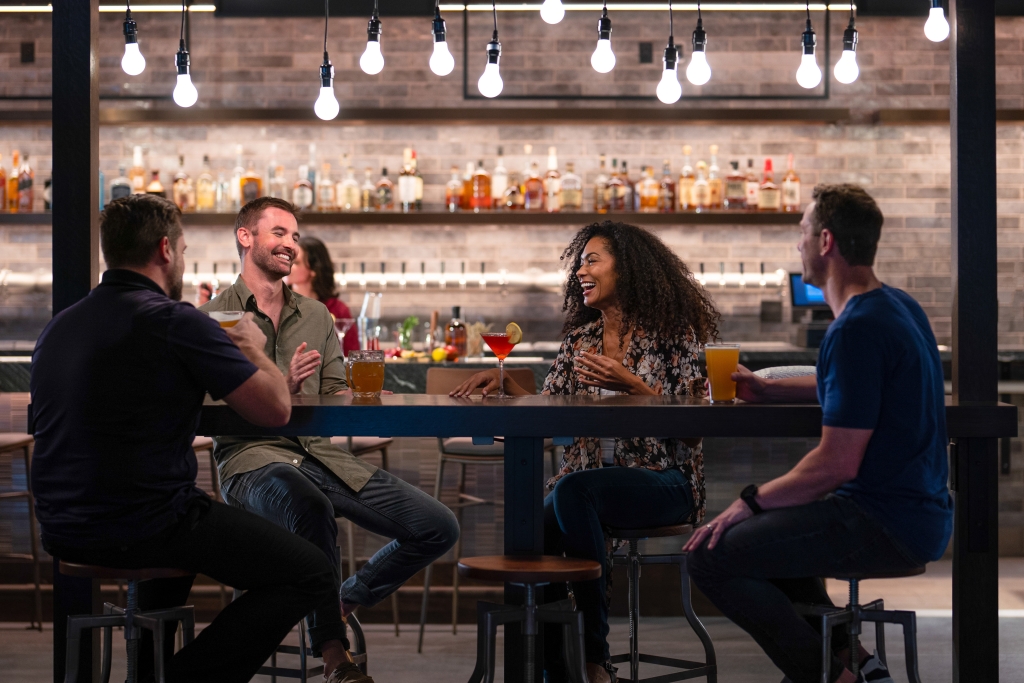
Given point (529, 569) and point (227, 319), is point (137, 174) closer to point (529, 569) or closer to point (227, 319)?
point (227, 319)

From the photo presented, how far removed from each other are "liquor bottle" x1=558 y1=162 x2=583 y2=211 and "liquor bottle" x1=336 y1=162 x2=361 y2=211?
1.15 meters

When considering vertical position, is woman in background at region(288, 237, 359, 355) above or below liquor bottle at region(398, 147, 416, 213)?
below

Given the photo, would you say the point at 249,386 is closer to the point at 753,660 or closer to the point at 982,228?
the point at 982,228

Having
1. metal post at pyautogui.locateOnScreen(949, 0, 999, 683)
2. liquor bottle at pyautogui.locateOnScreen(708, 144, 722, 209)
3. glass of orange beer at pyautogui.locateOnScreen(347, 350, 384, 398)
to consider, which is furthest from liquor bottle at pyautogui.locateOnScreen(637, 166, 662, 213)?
glass of orange beer at pyautogui.locateOnScreen(347, 350, 384, 398)

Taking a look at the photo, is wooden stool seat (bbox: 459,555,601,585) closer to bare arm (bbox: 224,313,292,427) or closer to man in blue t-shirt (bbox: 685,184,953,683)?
man in blue t-shirt (bbox: 685,184,953,683)

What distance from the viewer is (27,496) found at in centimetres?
395

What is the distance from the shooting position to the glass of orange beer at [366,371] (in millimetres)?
2541

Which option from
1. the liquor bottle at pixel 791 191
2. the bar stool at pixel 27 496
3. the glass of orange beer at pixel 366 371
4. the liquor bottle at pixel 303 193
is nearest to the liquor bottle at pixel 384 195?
the liquor bottle at pixel 303 193

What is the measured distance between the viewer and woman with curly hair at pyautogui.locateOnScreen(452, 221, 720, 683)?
8.22ft

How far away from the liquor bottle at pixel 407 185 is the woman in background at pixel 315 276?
1150mm

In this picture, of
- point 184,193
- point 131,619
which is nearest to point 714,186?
point 184,193

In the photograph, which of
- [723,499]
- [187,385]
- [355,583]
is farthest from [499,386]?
[723,499]

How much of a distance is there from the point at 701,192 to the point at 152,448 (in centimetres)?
422

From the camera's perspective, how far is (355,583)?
2719 mm
